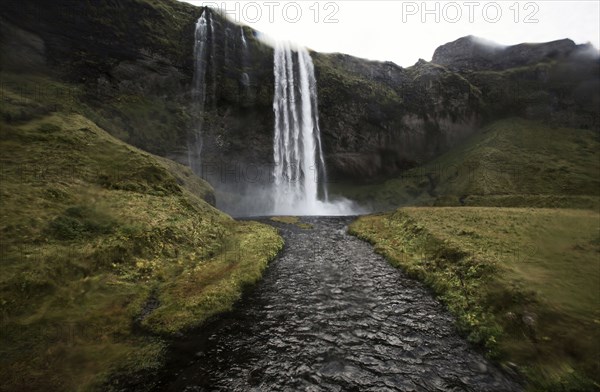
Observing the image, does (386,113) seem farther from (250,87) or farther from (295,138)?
(250,87)

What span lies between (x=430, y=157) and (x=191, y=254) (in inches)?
2738

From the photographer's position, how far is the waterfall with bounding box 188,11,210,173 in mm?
50375

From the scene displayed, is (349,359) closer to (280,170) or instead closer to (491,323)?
(491,323)

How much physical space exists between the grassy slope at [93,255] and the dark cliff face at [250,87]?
16803 millimetres

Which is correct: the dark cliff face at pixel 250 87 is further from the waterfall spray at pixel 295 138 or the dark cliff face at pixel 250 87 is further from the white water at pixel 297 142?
the white water at pixel 297 142

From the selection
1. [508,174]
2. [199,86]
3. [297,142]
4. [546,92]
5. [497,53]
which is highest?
[497,53]

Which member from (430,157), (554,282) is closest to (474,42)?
(430,157)

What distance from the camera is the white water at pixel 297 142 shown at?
58312 millimetres

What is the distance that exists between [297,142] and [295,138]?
0.93m

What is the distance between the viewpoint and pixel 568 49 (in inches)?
3263

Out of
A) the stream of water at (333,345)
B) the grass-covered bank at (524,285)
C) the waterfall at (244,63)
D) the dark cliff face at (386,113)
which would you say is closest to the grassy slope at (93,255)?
the stream of water at (333,345)

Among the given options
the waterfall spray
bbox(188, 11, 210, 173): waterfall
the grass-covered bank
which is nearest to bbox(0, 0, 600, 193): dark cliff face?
bbox(188, 11, 210, 173): waterfall

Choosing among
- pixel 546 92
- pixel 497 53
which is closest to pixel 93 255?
pixel 546 92

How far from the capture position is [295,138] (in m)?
60.0
